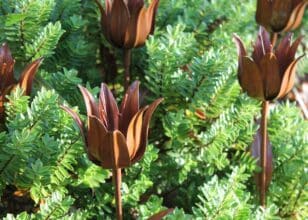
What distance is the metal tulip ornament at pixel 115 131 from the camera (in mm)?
934

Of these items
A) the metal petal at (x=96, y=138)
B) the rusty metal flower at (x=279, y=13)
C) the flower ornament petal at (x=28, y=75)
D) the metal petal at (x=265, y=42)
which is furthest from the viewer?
the rusty metal flower at (x=279, y=13)

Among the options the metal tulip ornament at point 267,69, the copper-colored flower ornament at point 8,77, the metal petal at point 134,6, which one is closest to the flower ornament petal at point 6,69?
the copper-colored flower ornament at point 8,77

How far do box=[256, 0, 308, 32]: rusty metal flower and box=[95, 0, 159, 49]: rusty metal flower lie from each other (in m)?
0.24

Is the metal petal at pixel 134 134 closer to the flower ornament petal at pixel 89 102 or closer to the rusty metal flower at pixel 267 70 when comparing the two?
the flower ornament petal at pixel 89 102

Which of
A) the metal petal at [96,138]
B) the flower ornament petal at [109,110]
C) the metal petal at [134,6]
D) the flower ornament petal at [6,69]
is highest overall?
the metal petal at [134,6]

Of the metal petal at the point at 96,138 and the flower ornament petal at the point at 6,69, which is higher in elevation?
the flower ornament petal at the point at 6,69

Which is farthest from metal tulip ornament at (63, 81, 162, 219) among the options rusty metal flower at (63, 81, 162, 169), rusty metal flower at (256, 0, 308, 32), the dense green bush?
rusty metal flower at (256, 0, 308, 32)

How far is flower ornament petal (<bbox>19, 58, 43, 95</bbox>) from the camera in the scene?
1057mm

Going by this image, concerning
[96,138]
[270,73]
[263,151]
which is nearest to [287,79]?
[270,73]

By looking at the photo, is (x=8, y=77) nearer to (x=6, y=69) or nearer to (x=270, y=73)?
(x=6, y=69)

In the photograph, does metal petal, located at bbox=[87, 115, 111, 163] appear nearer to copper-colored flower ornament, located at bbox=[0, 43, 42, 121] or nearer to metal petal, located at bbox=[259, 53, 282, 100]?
copper-colored flower ornament, located at bbox=[0, 43, 42, 121]

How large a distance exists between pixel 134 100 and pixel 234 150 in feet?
1.46

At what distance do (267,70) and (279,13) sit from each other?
27cm

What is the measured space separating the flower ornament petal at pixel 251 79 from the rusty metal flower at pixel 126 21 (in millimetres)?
217
